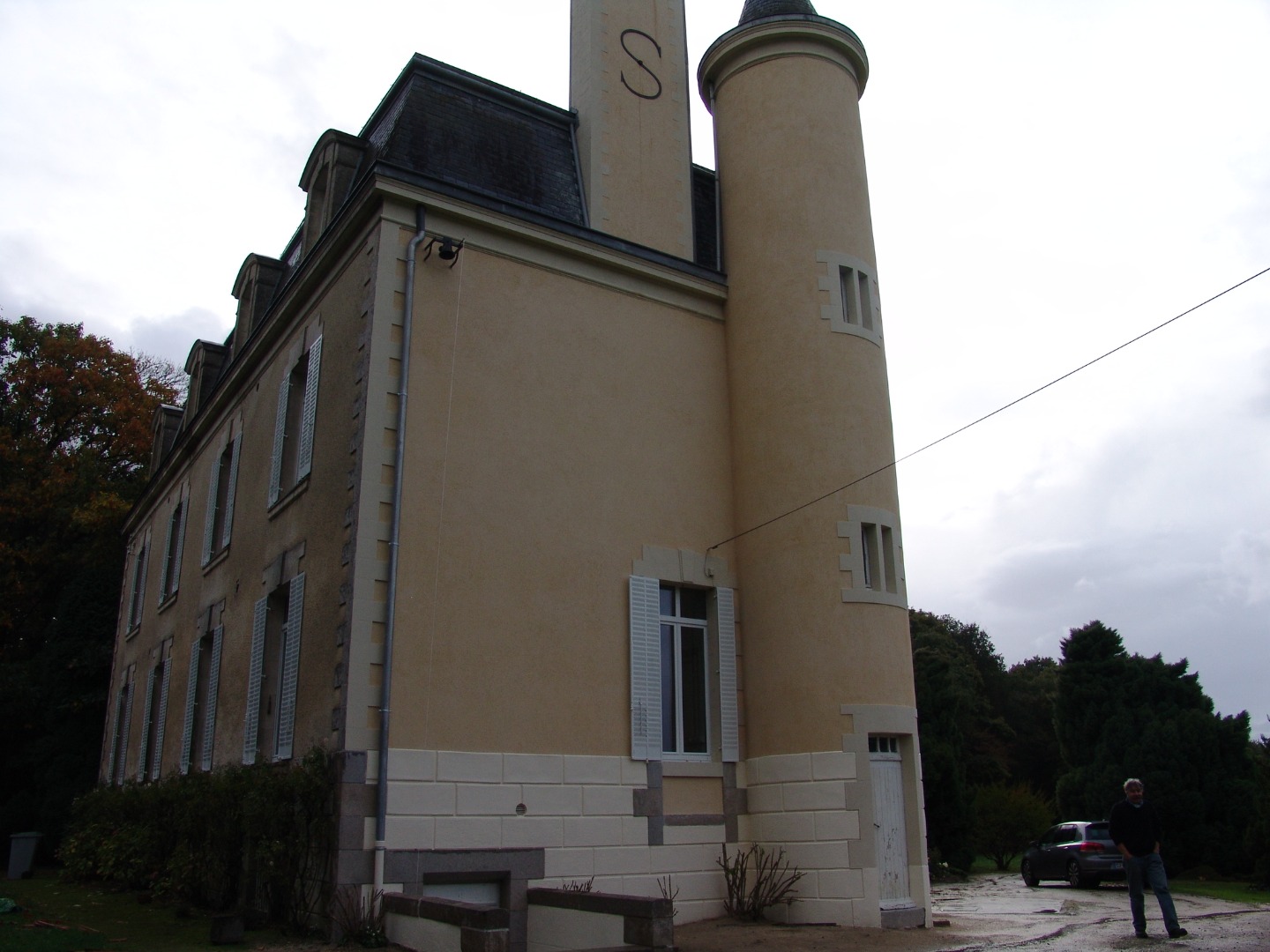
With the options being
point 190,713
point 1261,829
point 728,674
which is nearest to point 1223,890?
point 1261,829

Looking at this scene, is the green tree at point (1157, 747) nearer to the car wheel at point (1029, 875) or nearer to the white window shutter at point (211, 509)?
the car wheel at point (1029, 875)

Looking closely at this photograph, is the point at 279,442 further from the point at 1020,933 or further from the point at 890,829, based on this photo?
the point at 1020,933

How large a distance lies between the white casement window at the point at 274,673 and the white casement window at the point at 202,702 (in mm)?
1971

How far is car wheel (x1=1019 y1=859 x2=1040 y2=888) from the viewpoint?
856 inches

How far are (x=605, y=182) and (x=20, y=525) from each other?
70.8 feet

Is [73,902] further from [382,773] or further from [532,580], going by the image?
[532,580]

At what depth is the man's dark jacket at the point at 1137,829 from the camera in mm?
10648

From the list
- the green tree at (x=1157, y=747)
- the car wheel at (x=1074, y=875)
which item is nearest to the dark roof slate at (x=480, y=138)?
the car wheel at (x=1074, y=875)

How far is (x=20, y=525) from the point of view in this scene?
28.5 metres

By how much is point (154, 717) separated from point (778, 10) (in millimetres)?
16522

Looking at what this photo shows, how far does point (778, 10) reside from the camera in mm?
15898

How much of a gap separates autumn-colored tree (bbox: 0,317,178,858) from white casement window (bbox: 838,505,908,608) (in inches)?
789

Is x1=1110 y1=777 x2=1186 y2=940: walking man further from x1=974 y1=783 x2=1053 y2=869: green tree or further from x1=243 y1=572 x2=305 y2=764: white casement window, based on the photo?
x1=974 y1=783 x2=1053 y2=869: green tree

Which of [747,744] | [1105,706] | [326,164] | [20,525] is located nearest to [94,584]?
[20,525]
